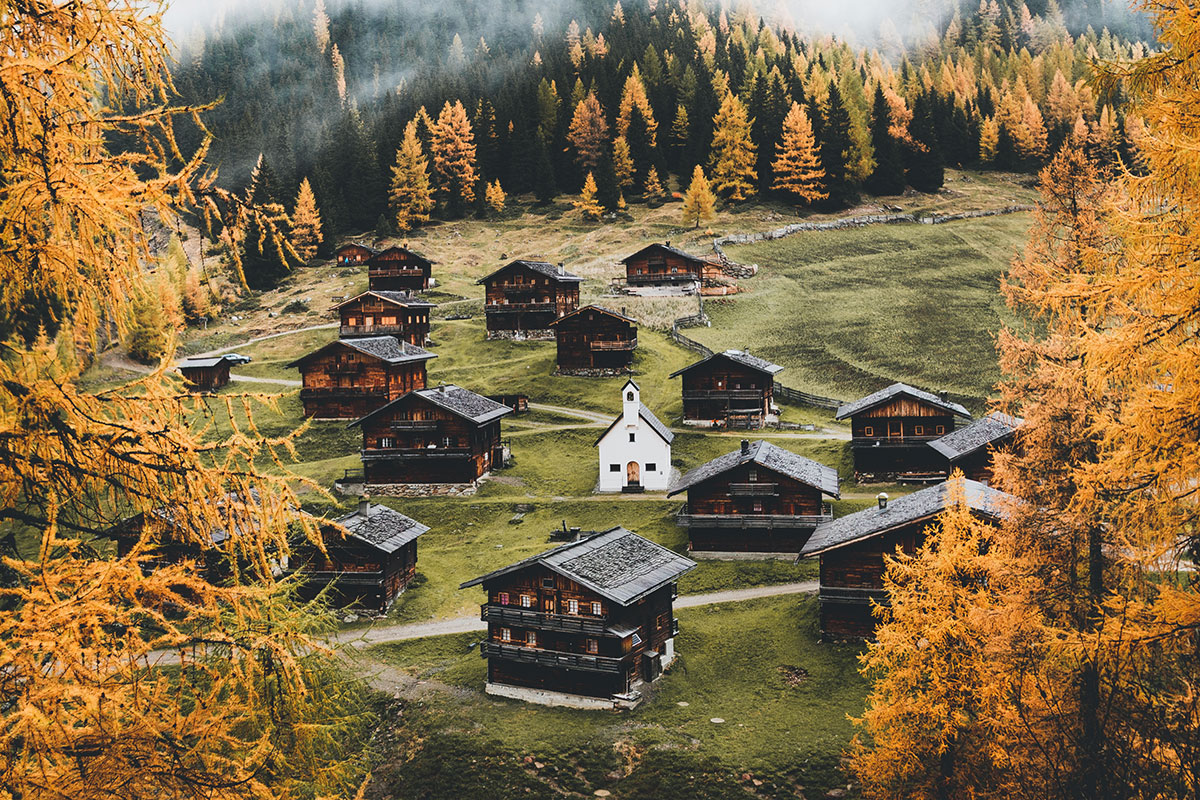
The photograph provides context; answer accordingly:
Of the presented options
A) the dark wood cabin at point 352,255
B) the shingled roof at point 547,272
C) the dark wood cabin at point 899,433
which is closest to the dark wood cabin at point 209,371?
the shingled roof at point 547,272

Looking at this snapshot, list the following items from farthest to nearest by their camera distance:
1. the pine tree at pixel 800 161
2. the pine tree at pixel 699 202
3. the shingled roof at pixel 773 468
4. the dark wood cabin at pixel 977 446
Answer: the pine tree at pixel 800 161, the pine tree at pixel 699 202, the dark wood cabin at pixel 977 446, the shingled roof at pixel 773 468

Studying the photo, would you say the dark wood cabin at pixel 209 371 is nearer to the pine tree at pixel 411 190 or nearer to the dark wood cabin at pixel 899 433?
the dark wood cabin at pixel 899 433

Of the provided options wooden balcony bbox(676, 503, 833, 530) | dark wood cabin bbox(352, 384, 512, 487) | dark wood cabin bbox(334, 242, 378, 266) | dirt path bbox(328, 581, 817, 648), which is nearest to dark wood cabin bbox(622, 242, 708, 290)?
dark wood cabin bbox(334, 242, 378, 266)

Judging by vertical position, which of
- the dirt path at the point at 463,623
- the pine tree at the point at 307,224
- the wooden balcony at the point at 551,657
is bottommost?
the dirt path at the point at 463,623

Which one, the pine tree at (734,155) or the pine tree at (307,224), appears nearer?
the pine tree at (307,224)

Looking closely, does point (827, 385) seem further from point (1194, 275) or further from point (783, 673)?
point (1194, 275)

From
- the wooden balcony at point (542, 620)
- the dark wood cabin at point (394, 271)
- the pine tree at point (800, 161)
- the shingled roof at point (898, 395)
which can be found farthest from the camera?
the pine tree at point (800, 161)
